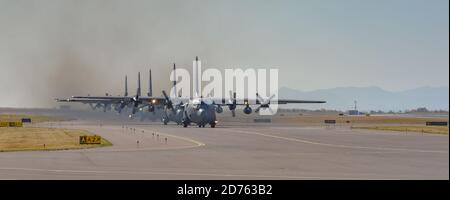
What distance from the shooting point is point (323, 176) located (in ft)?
84.4

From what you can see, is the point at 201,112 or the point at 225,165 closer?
the point at 225,165

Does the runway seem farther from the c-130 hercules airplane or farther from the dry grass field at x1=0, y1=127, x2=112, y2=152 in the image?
the c-130 hercules airplane

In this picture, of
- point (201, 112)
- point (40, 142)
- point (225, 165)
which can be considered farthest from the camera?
point (201, 112)

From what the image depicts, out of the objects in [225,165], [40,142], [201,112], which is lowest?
[225,165]

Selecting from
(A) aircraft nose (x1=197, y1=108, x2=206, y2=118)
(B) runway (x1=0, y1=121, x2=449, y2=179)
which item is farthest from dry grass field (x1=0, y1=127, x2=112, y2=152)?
(A) aircraft nose (x1=197, y1=108, x2=206, y2=118)

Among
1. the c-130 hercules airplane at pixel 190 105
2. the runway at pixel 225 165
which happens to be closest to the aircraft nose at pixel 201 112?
the c-130 hercules airplane at pixel 190 105

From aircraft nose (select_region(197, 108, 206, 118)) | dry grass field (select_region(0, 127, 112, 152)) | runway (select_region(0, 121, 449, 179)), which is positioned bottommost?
runway (select_region(0, 121, 449, 179))

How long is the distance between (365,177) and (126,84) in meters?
152

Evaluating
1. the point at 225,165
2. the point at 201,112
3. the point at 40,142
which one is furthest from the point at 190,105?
the point at 225,165

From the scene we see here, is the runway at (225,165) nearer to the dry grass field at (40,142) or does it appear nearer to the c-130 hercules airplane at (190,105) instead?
the dry grass field at (40,142)

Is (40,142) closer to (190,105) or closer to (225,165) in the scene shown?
(225,165)
